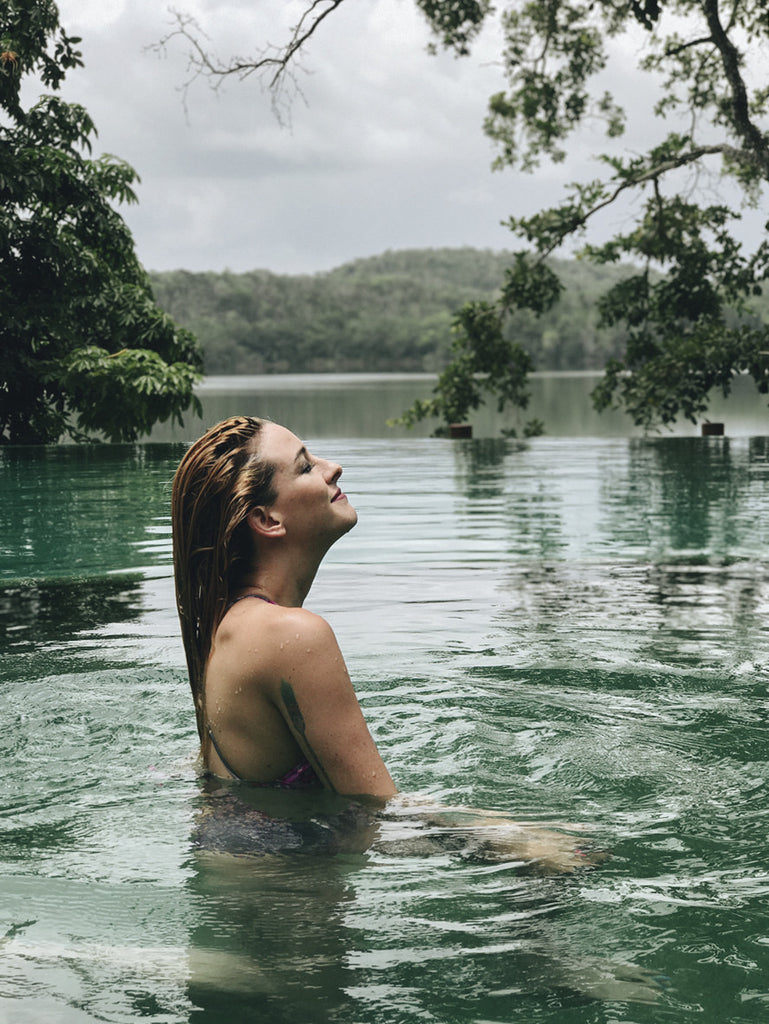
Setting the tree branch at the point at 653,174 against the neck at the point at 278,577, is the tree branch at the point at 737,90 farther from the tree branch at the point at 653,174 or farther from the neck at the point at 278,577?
the neck at the point at 278,577

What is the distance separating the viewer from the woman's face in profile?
2.79 meters

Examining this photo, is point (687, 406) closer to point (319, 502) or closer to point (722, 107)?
point (722, 107)

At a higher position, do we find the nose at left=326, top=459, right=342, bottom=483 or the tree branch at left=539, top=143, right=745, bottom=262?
the tree branch at left=539, top=143, right=745, bottom=262

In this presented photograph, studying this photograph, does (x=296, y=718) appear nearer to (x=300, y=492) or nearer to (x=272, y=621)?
(x=272, y=621)

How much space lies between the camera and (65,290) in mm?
18203

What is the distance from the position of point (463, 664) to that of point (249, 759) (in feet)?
7.12

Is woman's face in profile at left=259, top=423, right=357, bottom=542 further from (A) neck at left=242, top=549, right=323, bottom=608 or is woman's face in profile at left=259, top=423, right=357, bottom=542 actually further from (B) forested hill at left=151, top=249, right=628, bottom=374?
(B) forested hill at left=151, top=249, right=628, bottom=374

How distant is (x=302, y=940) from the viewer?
8.22ft

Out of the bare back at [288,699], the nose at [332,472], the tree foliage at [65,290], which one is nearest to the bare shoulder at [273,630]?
the bare back at [288,699]

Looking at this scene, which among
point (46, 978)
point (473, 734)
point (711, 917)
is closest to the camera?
point (46, 978)

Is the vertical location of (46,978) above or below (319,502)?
below

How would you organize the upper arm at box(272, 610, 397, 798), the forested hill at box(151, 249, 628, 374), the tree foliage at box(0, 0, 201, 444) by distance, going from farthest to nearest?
the forested hill at box(151, 249, 628, 374) → the tree foliage at box(0, 0, 201, 444) → the upper arm at box(272, 610, 397, 798)

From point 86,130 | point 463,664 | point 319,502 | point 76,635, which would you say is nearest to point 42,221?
point 86,130

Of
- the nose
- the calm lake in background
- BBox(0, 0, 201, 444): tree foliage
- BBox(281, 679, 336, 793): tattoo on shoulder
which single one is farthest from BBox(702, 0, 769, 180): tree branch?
BBox(281, 679, 336, 793): tattoo on shoulder
